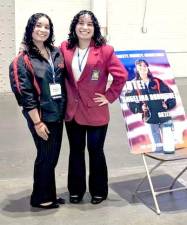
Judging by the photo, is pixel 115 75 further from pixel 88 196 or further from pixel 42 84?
pixel 88 196

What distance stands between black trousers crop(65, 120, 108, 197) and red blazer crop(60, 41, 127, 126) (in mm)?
93

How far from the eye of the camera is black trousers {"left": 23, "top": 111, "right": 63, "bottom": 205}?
14.0 ft

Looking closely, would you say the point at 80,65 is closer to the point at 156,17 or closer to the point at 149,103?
the point at 149,103

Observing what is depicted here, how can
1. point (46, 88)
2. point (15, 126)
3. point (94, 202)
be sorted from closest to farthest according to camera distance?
point (46, 88), point (94, 202), point (15, 126)

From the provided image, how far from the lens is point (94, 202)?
4.54m

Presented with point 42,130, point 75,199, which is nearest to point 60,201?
point 75,199

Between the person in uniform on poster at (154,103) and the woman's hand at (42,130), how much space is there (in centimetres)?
88

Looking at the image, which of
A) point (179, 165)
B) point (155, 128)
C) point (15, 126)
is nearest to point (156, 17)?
point (15, 126)

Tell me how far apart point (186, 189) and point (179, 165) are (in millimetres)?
839

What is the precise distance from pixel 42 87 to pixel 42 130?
0.34 m

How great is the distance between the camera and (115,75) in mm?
4309

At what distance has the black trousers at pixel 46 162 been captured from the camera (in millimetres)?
4266

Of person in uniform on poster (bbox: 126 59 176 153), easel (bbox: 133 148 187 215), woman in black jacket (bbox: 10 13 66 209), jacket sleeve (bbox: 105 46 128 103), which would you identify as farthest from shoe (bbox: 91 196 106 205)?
jacket sleeve (bbox: 105 46 128 103)

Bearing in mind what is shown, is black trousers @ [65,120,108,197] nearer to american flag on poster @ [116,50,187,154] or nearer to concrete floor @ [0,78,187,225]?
concrete floor @ [0,78,187,225]
